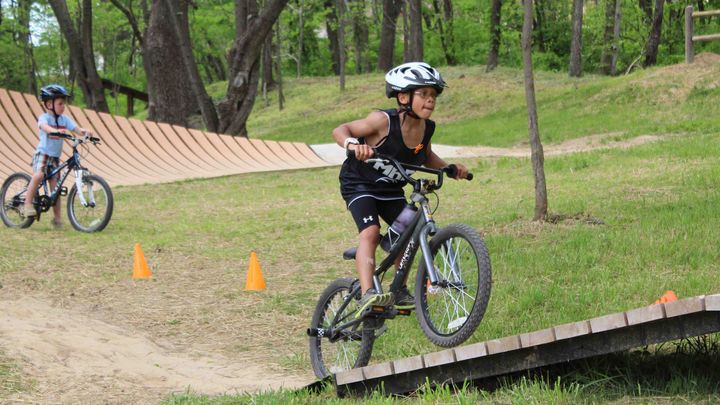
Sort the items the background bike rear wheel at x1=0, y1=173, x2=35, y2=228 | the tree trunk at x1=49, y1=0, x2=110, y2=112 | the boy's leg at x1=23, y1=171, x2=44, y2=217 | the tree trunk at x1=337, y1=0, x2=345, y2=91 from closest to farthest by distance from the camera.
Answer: the boy's leg at x1=23, y1=171, x2=44, y2=217 < the background bike rear wheel at x1=0, y1=173, x2=35, y2=228 < the tree trunk at x1=49, y1=0, x2=110, y2=112 < the tree trunk at x1=337, y1=0, x2=345, y2=91

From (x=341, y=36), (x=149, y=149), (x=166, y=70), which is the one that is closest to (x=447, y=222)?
(x=149, y=149)

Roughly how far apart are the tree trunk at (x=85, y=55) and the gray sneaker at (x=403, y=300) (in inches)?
928

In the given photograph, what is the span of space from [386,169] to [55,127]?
798 cm

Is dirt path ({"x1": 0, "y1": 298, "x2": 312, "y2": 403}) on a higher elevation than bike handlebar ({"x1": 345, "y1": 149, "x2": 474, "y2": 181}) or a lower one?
lower

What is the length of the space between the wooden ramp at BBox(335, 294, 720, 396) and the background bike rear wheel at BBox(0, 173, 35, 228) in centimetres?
898

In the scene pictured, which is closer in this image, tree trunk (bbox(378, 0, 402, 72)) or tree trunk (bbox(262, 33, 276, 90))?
tree trunk (bbox(262, 33, 276, 90))

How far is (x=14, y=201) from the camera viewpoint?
13.8 metres

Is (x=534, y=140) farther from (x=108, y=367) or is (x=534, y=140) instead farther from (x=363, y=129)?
(x=108, y=367)

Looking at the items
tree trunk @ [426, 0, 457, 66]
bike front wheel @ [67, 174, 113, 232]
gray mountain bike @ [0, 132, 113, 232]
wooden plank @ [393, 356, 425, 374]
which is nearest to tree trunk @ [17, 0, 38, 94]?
tree trunk @ [426, 0, 457, 66]

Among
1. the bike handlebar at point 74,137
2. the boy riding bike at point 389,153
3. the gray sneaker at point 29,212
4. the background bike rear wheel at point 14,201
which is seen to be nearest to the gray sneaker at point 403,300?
the boy riding bike at point 389,153

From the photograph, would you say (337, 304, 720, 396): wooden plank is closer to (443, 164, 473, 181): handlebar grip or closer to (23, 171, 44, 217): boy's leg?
(443, 164, 473, 181): handlebar grip

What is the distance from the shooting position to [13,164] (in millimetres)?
19250

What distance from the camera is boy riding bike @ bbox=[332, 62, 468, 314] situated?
5973 millimetres

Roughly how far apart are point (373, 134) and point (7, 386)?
274 centimetres
